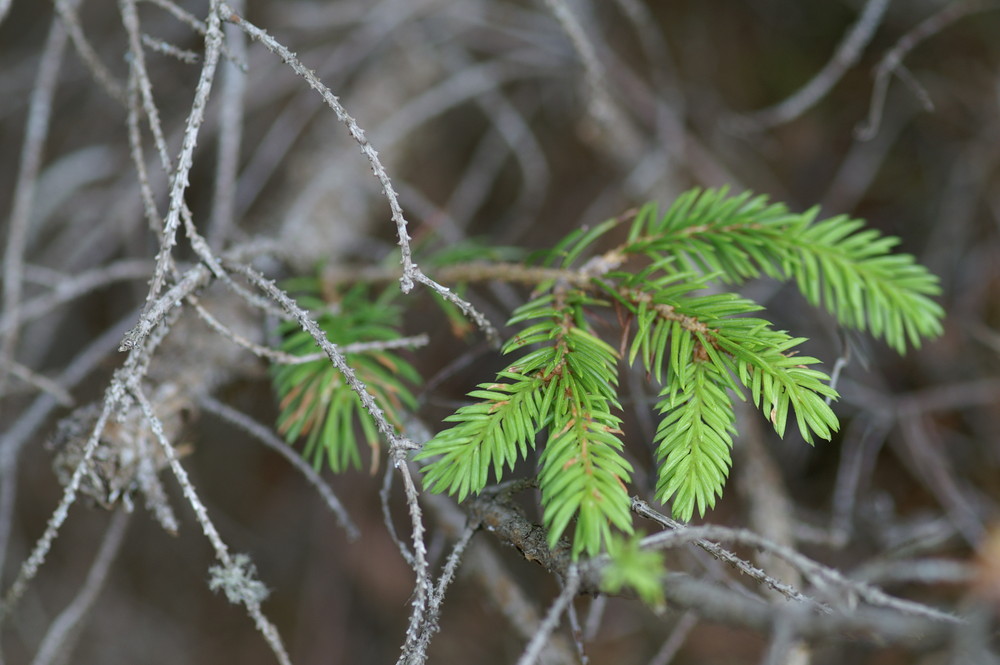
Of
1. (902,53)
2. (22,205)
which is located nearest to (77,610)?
(22,205)

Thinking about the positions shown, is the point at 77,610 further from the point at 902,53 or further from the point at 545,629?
the point at 902,53

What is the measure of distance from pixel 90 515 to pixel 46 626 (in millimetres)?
385

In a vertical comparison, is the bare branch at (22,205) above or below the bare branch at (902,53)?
below

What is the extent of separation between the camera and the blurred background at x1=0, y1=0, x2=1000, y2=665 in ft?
5.27

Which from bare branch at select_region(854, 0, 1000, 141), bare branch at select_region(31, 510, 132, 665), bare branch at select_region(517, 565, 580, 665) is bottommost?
bare branch at select_region(31, 510, 132, 665)

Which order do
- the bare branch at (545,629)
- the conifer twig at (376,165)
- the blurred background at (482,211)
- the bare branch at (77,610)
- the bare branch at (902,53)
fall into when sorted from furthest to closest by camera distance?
the blurred background at (482,211), the bare branch at (902,53), the bare branch at (77,610), the conifer twig at (376,165), the bare branch at (545,629)

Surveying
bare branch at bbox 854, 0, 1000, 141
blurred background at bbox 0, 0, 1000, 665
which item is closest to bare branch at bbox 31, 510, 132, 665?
blurred background at bbox 0, 0, 1000, 665

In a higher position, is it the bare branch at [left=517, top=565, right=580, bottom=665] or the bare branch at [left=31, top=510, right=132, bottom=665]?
the bare branch at [left=517, top=565, right=580, bottom=665]

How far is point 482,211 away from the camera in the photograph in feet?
7.66

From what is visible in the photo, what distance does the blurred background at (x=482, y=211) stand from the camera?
161 cm

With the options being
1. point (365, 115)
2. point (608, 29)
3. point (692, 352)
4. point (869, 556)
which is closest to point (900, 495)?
point (869, 556)

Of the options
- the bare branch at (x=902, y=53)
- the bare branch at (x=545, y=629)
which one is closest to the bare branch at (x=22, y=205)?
the bare branch at (x=545, y=629)

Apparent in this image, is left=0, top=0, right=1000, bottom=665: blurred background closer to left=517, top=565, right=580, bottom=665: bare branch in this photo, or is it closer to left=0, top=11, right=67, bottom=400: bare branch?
left=0, top=11, right=67, bottom=400: bare branch

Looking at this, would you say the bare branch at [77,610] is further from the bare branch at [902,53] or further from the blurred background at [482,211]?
the bare branch at [902,53]
